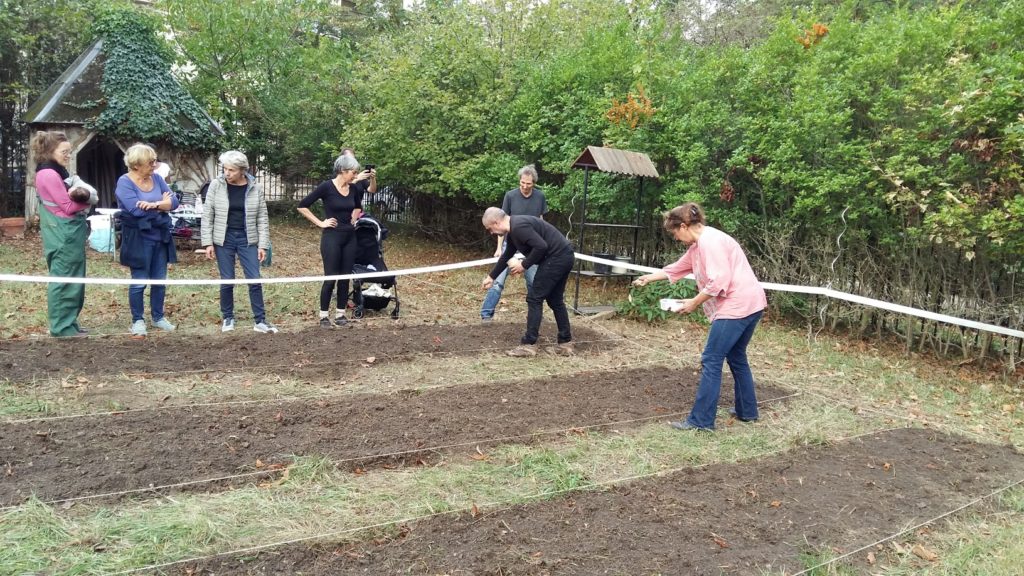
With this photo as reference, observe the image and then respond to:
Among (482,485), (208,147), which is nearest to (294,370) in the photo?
(482,485)

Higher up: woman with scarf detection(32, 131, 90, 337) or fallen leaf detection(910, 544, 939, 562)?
woman with scarf detection(32, 131, 90, 337)

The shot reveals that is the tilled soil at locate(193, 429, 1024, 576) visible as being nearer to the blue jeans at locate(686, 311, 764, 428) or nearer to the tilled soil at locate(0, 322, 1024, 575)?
the tilled soil at locate(0, 322, 1024, 575)

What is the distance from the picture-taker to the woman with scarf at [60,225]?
619 cm

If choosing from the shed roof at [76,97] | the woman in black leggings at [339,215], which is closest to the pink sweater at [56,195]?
the woman in black leggings at [339,215]

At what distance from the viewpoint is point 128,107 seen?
13875 mm

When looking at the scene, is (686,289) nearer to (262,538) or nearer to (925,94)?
(925,94)

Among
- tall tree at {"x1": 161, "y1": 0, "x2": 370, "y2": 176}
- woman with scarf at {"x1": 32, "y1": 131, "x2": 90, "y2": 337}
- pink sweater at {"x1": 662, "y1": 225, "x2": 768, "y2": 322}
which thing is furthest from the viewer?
tall tree at {"x1": 161, "y1": 0, "x2": 370, "y2": 176}

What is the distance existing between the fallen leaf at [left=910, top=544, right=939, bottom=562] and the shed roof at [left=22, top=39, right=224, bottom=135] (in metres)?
15.3

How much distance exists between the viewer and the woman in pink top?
4.65m

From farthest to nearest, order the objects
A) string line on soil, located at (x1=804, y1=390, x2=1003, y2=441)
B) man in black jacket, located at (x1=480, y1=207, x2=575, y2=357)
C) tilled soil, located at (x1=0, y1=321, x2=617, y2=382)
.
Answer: man in black jacket, located at (x1=480, y1=207, x2=575, y2=357), tilled soil, located at (x1=0, y1=321, x2=617, y2=382), string line on soil, located at (x1=804, y1=390, x2=1003, y2=441)

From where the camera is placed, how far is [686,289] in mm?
8719

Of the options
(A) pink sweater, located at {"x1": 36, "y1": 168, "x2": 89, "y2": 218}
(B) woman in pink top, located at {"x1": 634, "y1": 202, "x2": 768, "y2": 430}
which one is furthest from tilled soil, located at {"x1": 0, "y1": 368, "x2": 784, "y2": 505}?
(A) pink sweater, located at {"x1": 36, "y1": 168, "x2": 89, "y2": 218}

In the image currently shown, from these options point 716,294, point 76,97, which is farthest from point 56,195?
point 76,97

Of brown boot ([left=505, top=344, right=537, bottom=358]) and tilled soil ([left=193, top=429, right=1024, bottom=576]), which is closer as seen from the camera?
tilled soil ([left=193, top=429, right=1024, bottom=576])
